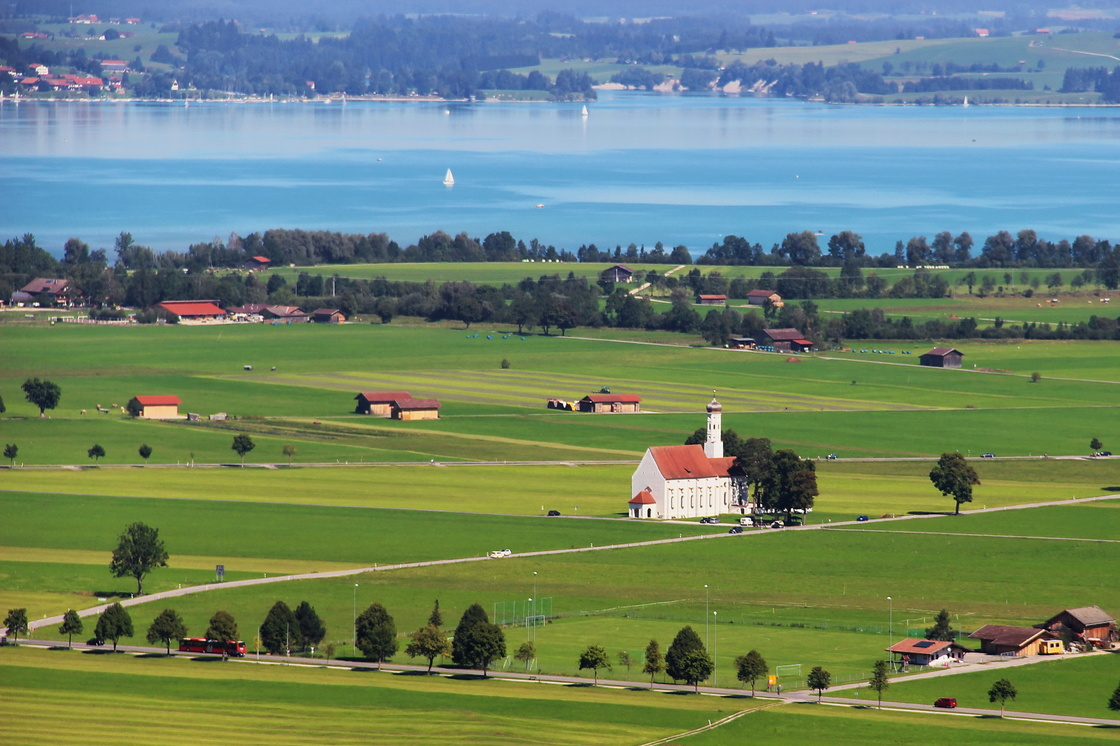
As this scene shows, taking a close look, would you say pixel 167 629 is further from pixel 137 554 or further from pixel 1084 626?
pixel 1084 626

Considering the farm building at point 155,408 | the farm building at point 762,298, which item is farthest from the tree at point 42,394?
the farm building at point 762,298

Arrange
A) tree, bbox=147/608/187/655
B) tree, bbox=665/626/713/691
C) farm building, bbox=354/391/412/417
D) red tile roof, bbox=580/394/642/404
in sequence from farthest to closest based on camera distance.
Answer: red tile roof, bbox=580/394/642/404 < farm building, bbox=354/391/412/417 < tree, bbox=147/608/187/655 < tree, bbox=665/626/713/691

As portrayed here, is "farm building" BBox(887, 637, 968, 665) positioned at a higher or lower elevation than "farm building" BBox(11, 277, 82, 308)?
lower

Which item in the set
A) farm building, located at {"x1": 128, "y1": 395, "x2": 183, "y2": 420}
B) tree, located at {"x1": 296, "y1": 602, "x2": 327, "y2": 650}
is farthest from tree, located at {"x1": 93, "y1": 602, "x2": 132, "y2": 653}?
farm building, located at {"x1": 128, "y1": 395, "x2": 183, "y2": 420}

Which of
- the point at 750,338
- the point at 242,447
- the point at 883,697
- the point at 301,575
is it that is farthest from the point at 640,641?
the point at 750,338

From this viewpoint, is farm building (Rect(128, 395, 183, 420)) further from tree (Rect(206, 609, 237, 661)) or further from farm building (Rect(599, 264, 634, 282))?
farm building (Rect(599, 264, 634, 282))

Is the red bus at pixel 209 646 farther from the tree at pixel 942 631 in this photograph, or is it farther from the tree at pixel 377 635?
the tree at pixel 942 631
